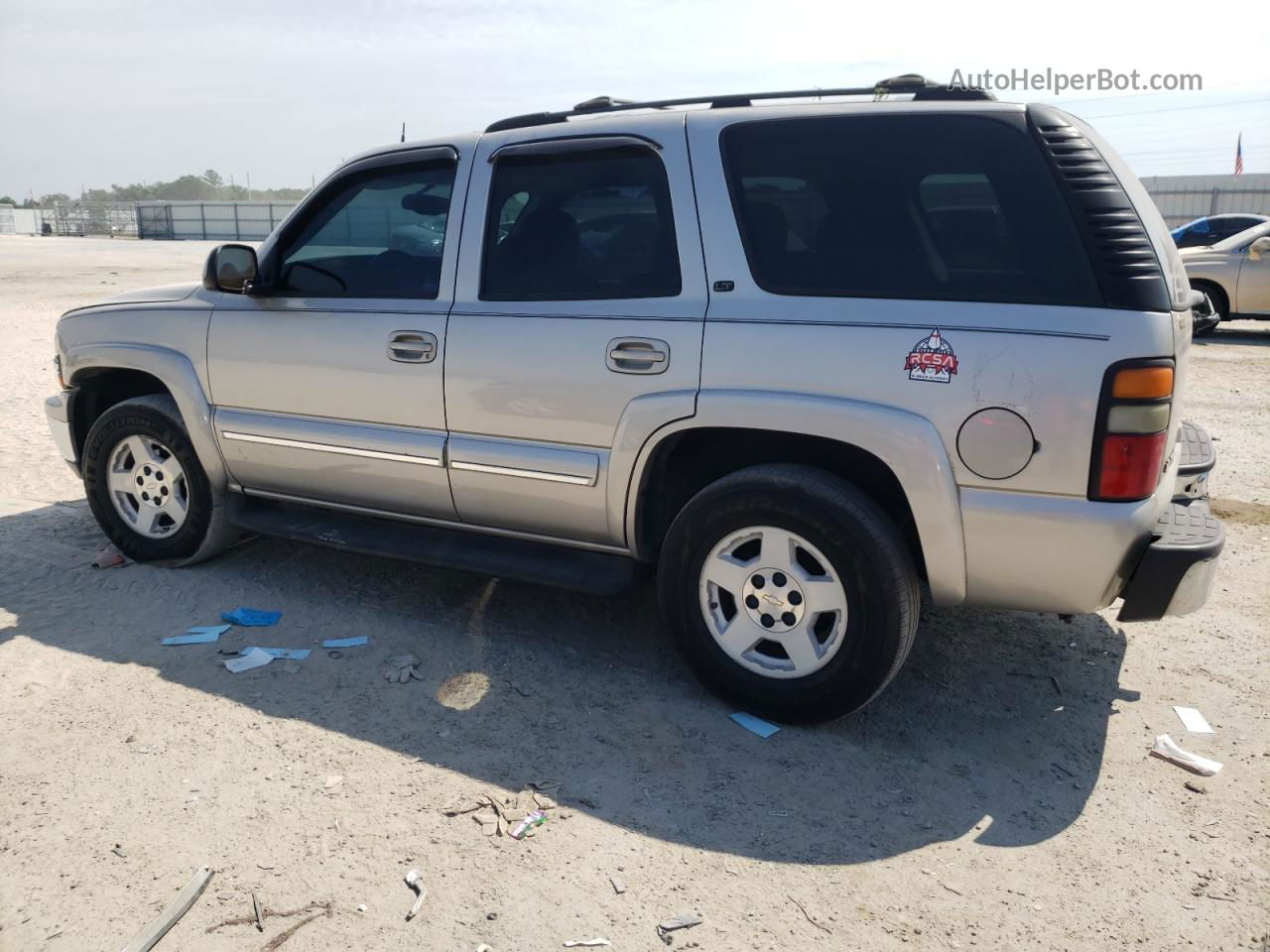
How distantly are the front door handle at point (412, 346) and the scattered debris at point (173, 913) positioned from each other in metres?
2.04

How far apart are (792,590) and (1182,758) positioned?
4.62 feet

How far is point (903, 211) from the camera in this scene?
3.36 metres

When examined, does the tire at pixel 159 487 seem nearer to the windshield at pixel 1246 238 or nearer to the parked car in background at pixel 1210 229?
the windshield at pixel 1246 238

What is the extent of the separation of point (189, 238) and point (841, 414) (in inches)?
2319

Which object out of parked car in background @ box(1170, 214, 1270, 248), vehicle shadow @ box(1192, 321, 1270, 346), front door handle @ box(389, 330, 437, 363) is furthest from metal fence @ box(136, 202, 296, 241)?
front door handle @ box(389, 330, 437, 363)

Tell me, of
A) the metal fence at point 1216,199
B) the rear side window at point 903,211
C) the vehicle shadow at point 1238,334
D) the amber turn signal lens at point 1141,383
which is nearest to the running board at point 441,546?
the rear side window at point 903,211

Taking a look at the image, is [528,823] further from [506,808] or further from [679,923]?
[679,923]

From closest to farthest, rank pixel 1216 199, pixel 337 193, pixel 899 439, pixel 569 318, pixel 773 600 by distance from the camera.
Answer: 1. pixel 899 439
2. pixel 773 600
3. pixel 569 318
4. pixel 337 193
5. pixel 1216 199

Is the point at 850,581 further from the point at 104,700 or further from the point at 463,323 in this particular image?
the point at 104,700

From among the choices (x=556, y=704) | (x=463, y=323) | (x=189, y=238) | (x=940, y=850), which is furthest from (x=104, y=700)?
(x=189, y=238)

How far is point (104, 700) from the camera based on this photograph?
381cm

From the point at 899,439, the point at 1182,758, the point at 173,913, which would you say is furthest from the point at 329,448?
the point at 1182,758

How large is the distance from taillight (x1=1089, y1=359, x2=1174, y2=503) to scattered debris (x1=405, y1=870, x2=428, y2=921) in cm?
223

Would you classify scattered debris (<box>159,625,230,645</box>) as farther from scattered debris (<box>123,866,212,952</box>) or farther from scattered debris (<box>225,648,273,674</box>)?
scattered debris (<box>123,866,212,952</box>)
